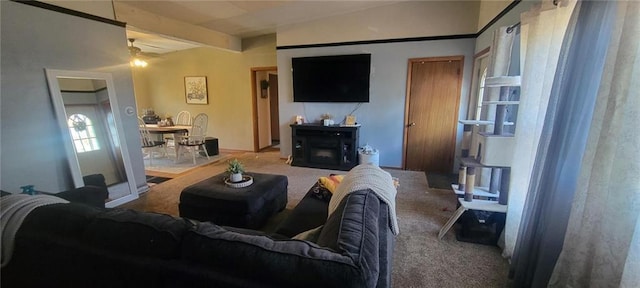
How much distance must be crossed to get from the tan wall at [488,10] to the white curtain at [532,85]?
4.17 ft

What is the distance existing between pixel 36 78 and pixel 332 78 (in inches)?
143

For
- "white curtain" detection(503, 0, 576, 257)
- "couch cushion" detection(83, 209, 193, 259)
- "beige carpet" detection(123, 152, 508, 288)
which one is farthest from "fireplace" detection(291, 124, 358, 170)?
"couch cushion" detection(83, 209, 193, 259)

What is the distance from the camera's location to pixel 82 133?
2.98m

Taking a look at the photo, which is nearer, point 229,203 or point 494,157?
point 494,157

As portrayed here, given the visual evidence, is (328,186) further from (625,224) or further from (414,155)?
(414,155)

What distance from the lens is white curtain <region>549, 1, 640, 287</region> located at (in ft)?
3.75

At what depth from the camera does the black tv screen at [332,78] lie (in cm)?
447

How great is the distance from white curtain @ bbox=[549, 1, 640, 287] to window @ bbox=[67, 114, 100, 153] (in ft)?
14.1

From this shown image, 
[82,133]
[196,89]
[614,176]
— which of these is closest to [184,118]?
[196,89]

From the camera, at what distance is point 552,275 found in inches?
60.0

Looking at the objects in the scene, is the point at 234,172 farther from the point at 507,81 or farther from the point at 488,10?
the point at 488,10

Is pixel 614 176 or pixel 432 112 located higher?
pixel 432 112

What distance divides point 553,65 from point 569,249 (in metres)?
1.08

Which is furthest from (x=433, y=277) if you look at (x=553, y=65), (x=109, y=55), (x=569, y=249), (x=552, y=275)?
(x=109, y=55)
